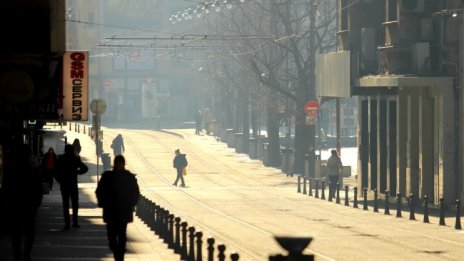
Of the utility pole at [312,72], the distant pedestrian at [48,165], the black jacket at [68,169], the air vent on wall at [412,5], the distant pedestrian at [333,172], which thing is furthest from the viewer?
the utility pole at [312,72]

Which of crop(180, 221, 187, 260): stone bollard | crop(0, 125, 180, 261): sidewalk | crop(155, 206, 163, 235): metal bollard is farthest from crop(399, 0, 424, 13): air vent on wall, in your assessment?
crop(180, 221, 187, 260): stone bollard

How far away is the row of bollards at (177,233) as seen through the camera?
22125mm

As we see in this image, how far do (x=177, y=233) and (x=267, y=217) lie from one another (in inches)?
677

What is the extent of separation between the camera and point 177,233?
27.3m

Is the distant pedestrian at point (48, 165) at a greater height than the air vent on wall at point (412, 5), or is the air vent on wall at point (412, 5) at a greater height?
the air vent on wall at point (412, 5)

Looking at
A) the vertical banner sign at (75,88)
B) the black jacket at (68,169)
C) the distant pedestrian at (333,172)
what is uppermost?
the vertical banner sign at (75,88)

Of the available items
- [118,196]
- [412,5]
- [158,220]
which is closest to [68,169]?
[158,220]

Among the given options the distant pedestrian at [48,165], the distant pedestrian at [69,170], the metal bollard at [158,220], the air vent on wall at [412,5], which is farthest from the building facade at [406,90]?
the distant pedestrian at [69,170]

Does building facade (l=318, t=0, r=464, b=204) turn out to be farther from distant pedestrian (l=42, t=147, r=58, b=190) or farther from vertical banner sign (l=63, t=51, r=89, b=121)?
distant pedestrian (l=42, t=147, r=58, b=190)

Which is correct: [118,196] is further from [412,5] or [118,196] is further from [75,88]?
[412,5]

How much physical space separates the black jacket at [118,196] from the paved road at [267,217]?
234 cm

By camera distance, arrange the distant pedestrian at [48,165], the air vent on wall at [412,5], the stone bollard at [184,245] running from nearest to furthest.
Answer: the stone bollard at [184,245] < the distant pedestrian at [48,165] < the air vent on wall at [412,5]

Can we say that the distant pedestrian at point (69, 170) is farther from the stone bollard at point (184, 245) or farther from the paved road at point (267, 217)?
the paved road at point (267, 217)

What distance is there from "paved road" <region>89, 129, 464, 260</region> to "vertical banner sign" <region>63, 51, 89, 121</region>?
4.30m
